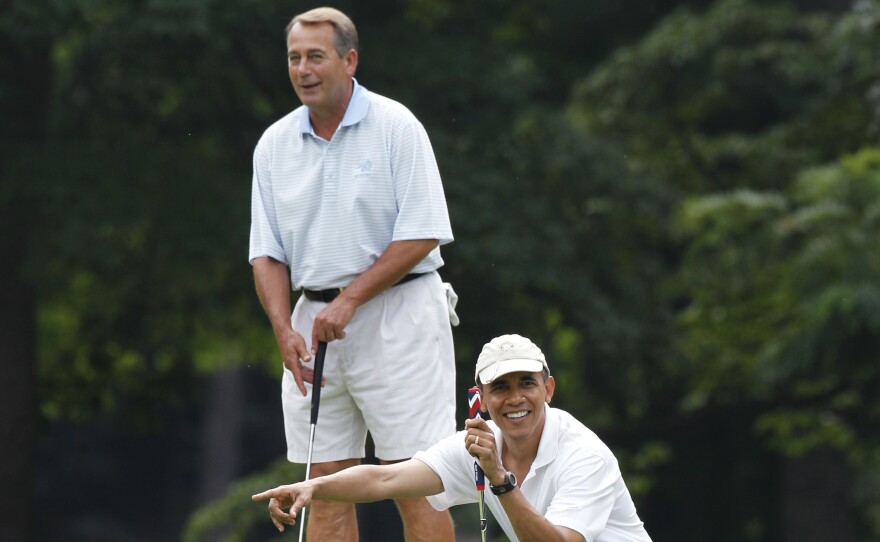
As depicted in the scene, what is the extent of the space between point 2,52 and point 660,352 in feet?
18.2

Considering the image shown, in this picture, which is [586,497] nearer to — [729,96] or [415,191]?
[415,191]

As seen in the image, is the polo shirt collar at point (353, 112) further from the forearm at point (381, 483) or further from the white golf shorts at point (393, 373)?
the forearm at point (381, 483)

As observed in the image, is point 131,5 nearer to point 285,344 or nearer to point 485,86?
point 485,86

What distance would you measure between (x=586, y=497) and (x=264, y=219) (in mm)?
1576

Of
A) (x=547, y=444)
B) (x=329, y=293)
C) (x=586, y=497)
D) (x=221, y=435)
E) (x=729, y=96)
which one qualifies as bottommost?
(x=221, y=435)

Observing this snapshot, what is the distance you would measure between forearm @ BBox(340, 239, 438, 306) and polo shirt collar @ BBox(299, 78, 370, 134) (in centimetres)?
42

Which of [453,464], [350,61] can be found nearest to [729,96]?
[350,61]

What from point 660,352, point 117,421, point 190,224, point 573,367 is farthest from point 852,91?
point 117,421

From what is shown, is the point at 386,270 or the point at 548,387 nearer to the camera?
the point at 548,387

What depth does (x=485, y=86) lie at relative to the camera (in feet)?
41.0

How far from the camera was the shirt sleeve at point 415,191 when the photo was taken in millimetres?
5223

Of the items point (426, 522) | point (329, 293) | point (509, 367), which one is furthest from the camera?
point (329, 293)

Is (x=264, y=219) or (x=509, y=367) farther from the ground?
(x=264, y=219)

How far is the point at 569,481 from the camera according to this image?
4.44 m
